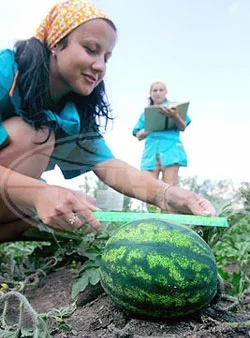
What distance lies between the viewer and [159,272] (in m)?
1.09

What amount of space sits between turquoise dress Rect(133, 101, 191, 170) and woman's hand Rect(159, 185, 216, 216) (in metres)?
2.29

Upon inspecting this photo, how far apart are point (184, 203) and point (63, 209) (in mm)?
569

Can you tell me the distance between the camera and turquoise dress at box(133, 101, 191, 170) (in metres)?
4.32

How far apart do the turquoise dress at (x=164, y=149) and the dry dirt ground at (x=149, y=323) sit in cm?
297

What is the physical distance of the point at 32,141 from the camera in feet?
6.40

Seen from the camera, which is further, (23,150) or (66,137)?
(66,137)

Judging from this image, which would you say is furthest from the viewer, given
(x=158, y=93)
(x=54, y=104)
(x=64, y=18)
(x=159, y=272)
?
(x=158, y=93)

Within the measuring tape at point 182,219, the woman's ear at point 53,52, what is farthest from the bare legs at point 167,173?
the measuring tape at point 182,219

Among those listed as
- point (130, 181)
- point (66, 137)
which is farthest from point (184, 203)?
point (66, 137)

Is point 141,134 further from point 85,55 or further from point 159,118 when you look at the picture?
point 85,55

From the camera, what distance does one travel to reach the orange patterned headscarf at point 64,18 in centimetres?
204

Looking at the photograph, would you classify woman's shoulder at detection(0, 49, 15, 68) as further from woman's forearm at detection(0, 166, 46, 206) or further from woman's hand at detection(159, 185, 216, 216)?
woman's hand at detection(159, 185, 216, 216)

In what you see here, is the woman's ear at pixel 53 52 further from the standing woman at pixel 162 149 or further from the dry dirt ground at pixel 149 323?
the standing woman at pixel 162 149

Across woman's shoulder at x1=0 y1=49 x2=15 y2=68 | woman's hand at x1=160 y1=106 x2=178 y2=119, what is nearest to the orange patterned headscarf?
woman's shoulder at x1=0 y1=49 x2=15 y2=68
